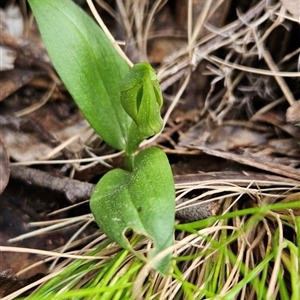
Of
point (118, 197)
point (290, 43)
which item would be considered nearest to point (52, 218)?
point (118, 197)

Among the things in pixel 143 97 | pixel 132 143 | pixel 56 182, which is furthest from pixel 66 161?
→ pixel 143 97

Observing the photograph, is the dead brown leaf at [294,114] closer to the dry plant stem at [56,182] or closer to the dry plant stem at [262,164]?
the dry plant stem at [262,164]

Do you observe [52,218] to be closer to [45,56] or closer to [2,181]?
[2,181]

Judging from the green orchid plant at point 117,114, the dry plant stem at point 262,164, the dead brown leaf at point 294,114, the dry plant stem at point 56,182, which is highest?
the green orchid plant at point 117,114

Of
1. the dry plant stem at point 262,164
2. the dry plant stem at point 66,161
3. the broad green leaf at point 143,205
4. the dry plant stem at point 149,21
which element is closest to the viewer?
the broad green leaf at point 143,205

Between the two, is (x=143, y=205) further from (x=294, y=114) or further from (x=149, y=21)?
(x=149, y=21)

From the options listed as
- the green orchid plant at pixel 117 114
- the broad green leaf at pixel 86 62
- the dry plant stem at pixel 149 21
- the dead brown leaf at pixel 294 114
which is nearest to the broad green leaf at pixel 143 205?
the green orchid plant at pixel 117 114

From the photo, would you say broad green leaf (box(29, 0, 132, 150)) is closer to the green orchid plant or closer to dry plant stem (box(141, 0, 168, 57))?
the green orchid plant
